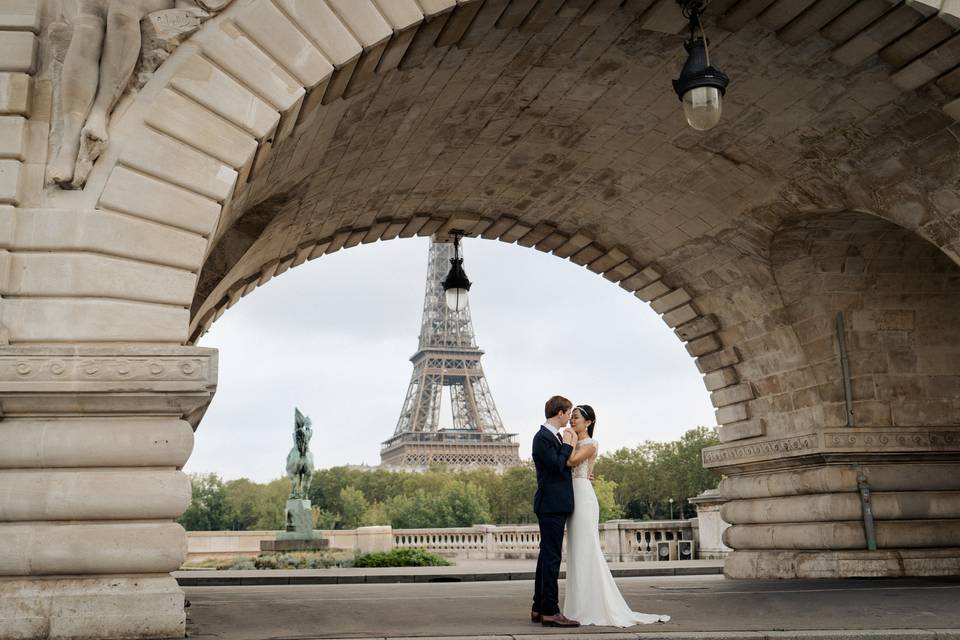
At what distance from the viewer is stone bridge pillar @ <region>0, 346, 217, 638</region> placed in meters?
6.68

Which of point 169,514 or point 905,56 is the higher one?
point 905,56

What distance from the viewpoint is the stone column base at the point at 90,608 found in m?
6.56

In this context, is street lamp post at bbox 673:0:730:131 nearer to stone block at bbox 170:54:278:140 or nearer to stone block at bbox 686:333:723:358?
stone block at bbox 170:54:278:140

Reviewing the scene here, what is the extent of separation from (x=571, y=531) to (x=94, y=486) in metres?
4.12

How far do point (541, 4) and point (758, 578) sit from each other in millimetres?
10434

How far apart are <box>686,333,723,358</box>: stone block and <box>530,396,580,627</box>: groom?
899cm

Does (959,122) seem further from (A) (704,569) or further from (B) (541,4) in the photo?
(A) (704,569)

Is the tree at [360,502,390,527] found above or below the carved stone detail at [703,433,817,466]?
below

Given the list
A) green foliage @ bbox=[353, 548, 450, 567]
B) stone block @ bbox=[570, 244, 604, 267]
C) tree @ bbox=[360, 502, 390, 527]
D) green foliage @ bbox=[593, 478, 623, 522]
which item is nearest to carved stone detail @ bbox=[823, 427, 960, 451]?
stone block @ bbox=[570, 244, 604, 267]

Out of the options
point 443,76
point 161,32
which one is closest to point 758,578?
point 443,76

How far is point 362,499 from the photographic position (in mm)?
100875

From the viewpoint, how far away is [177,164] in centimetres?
770

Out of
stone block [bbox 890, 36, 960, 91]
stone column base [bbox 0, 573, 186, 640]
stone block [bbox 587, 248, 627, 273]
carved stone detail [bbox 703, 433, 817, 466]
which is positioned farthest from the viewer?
stone block [bbox 587, 248, 627, 273]

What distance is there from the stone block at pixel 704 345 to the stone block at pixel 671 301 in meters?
0.78
